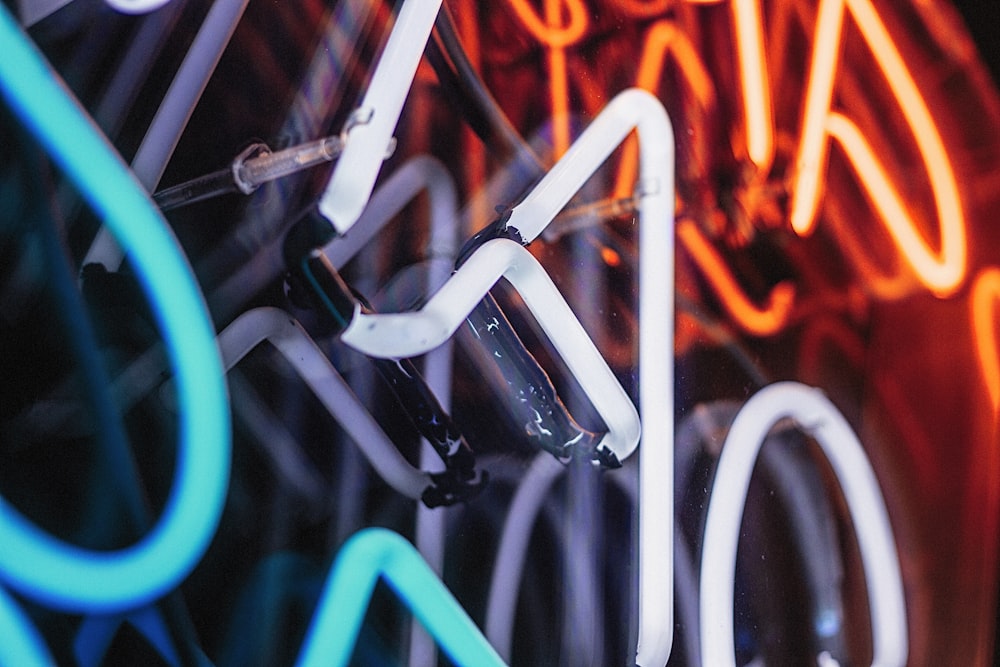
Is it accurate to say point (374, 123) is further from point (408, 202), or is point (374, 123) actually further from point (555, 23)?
point (555, 23)

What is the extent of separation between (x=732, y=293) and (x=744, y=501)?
1.28 ft

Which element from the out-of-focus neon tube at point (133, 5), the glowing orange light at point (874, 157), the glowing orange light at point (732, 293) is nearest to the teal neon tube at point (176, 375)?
the out-of-focus neon tube at point (133, 5)

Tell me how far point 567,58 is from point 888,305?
100 cm

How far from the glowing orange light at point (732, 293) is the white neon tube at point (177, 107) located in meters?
0.77

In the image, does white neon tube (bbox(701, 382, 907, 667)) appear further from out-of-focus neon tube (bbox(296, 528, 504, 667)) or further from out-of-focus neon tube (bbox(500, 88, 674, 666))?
out-of-focus neon tube (bbox(296, 528, 504, 667))

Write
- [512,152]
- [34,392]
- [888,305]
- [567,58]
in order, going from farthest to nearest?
[888,305] → [567,58] → [512,152] → [34,392]

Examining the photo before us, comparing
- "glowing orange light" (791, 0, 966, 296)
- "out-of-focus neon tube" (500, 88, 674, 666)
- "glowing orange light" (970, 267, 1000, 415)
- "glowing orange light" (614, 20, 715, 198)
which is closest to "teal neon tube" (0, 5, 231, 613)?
"out-of-focus neon tube" (500, 88, 674, 666)

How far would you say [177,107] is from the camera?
724 millimetres

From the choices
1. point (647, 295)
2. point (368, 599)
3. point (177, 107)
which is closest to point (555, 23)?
point (647, 295)

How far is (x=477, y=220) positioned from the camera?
1026 mm

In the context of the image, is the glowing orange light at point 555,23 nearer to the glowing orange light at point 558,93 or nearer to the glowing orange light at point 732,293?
the glowing orange light at point 558,93

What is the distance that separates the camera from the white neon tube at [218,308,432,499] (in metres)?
0.77

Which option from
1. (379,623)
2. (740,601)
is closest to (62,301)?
(379,623)

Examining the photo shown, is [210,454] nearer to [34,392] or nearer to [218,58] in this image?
[34,392]
